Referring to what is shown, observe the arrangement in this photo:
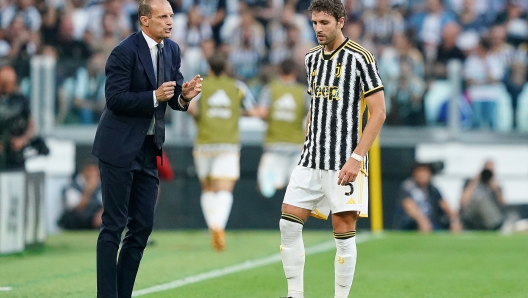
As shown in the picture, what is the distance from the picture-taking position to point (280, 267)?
1036 cm

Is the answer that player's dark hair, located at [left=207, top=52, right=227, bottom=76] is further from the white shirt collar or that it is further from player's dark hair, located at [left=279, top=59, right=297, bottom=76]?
the white shirt collar

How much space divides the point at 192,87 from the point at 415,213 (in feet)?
31.2

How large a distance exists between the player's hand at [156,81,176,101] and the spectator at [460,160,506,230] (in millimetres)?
10000

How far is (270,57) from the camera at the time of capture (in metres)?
17.5

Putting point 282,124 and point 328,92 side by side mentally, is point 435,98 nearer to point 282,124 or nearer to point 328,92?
point 282,124

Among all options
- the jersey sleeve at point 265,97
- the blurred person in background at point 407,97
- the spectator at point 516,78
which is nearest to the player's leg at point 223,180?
the jersey sleeve at point 265,97

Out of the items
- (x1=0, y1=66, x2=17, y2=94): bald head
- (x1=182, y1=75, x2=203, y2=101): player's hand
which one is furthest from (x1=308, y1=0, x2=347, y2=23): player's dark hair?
(x1=0, y1=66, x2=17, y2=94): bald head

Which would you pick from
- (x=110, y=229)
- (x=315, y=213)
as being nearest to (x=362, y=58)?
(x=315, y=213)

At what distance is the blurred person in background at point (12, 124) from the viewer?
12227mm

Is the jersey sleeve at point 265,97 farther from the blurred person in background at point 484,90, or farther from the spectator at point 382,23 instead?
the blurred person in background at point 484,90

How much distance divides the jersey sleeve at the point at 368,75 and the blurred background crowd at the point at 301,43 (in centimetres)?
876

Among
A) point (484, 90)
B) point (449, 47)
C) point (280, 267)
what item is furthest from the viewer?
point (449, 47)

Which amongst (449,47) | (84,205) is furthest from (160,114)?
(449,47)

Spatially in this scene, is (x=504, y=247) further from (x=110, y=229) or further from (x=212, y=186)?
(x=110, y=229)
